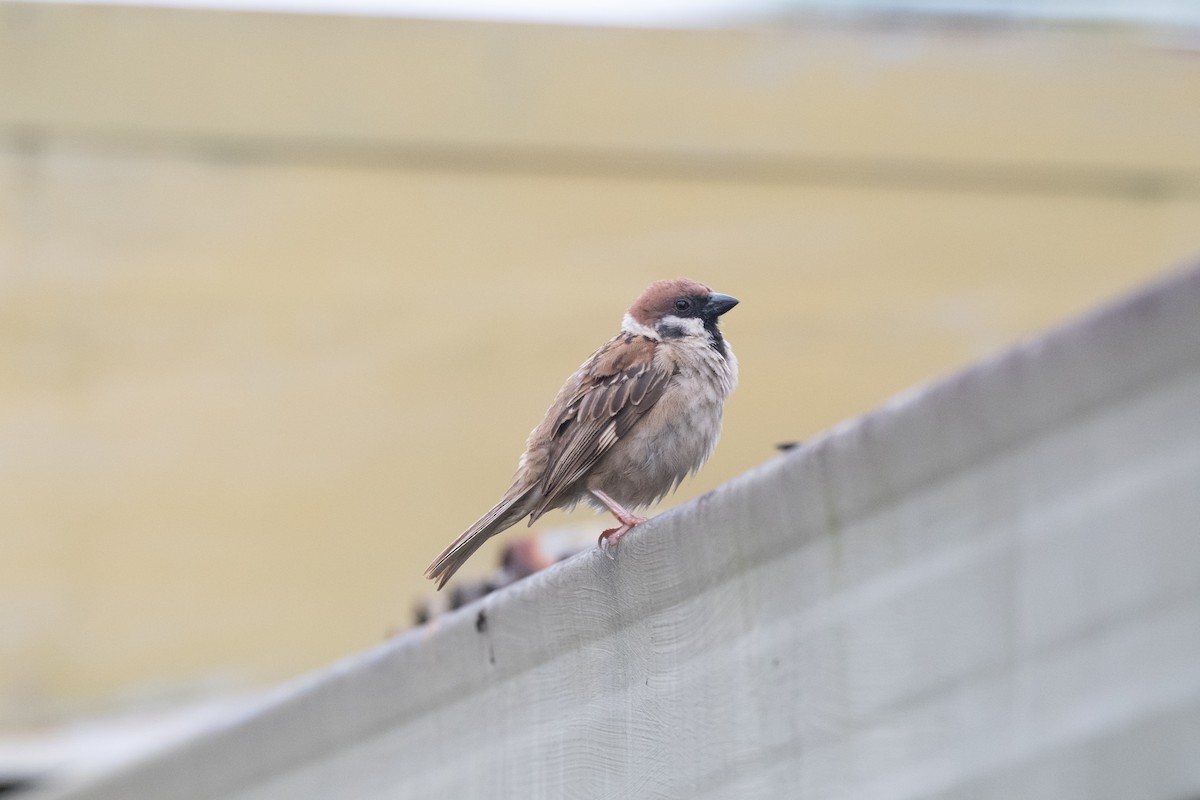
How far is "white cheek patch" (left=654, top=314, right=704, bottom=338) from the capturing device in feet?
13.4

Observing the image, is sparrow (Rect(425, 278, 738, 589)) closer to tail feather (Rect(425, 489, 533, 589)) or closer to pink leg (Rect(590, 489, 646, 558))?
tail feather (Rect(425, 489, 533, 589))

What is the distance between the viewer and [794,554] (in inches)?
82.7

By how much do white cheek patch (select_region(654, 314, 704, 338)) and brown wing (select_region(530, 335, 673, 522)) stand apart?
0.21 meters

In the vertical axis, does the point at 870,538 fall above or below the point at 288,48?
below

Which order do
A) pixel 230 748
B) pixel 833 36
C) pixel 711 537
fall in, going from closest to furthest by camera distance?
1. pixel 711 537
2. pixel 230 748
3. pixel 833 36

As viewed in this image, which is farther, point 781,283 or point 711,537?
point 781,283

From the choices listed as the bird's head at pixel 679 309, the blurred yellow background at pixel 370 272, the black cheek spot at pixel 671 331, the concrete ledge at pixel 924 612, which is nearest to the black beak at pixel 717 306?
the bird's head at pixel 679 309

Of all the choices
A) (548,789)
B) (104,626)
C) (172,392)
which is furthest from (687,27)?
(548,789)

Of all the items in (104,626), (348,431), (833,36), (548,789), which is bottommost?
(548,789)

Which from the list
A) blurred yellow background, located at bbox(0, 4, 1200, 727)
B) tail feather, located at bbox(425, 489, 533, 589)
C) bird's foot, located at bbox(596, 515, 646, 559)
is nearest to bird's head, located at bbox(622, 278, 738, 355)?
tail feather, located at bbox(425, 489, 533, 589)

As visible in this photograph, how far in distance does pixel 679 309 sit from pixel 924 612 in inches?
93.7

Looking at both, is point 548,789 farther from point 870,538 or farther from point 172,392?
point 172,392

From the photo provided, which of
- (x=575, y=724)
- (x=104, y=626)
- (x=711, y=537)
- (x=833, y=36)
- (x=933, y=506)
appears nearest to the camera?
(x=933, y=506)

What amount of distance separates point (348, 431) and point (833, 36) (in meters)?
3.26
